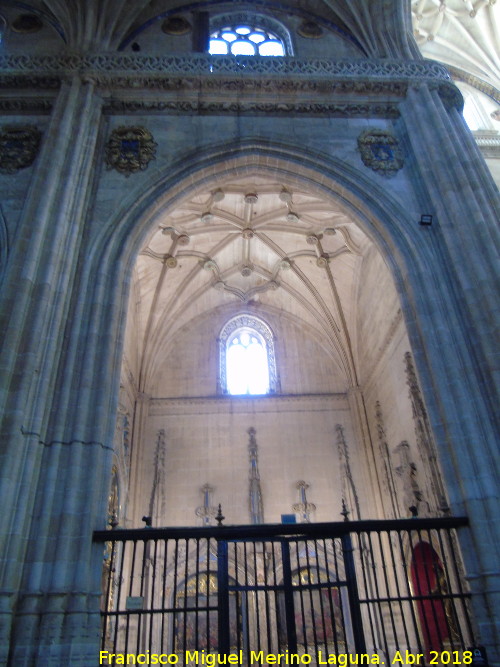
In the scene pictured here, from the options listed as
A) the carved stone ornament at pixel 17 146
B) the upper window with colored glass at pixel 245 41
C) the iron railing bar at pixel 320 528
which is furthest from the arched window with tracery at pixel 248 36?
the iron railing bar at pixel 320 528

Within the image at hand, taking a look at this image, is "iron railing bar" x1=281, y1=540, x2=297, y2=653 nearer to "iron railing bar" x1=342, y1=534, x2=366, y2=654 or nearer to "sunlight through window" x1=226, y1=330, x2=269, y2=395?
"iron railing bar" x1=342, y1=534, x2=366, y2=654

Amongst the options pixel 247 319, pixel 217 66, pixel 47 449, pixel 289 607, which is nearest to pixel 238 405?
pixel 247 319

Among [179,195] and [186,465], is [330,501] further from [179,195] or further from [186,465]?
[179,195]

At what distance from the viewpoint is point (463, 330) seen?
7.95 metres

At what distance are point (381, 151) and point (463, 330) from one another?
169 inches

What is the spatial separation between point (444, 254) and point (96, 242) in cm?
597

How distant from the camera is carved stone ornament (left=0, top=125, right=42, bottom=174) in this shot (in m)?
9.10

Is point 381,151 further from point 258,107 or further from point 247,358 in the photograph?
point 247,358

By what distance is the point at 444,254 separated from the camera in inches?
342

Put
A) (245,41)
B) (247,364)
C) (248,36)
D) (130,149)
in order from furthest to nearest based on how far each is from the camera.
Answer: (247,364) < (248,36) < (245,41) < (130,149)

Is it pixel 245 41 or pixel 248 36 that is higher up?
pixel 248 36

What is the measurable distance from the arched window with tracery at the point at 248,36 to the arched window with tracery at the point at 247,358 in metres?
8.81

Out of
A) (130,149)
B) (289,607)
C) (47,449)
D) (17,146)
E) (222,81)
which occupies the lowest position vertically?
(289,607)

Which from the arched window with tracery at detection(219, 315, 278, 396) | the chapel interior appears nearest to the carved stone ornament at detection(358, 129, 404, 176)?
the chapel interior
